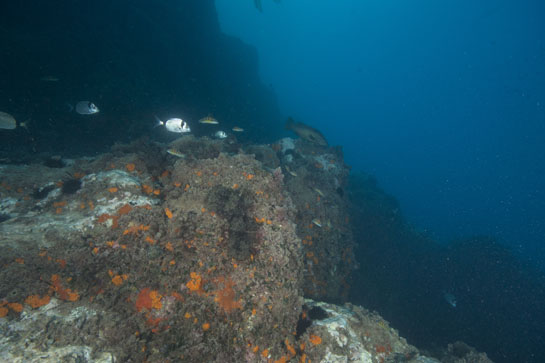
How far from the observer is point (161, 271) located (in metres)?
4.32

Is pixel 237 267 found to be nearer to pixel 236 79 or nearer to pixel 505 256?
pixel 505 256

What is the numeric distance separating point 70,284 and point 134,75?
64.0 feet

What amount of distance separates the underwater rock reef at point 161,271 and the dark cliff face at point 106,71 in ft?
25.8

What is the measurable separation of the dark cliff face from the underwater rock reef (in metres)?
7.88

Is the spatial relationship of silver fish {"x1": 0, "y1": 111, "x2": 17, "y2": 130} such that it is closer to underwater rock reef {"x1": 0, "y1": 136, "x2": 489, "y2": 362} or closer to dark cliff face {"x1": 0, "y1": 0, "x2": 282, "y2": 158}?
underwater rock reef {"x1": 0, "y1": 136, "x2": 489, "y2": 362}

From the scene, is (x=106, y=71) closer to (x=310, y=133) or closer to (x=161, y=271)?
(x=310, y=133)

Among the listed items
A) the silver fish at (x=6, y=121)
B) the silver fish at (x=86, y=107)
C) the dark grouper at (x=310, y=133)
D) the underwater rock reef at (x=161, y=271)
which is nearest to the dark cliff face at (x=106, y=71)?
the silver fish at (x=6, y=121)

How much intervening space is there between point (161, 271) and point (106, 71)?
18579mm

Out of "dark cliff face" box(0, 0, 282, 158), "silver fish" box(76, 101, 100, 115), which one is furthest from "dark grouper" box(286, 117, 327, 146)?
"dark cliff face" box(0, 0, 282, 158)

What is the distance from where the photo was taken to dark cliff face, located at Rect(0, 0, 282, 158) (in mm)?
13344

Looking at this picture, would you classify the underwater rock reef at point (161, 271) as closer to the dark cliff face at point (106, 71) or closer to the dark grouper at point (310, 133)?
the dark grouper at point (310, 133)

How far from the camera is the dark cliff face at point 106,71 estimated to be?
13.3m

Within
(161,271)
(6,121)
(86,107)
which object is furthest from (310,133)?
(6,121)

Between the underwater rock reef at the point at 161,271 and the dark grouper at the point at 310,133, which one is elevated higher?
the dark grouper at the point at 310,133
